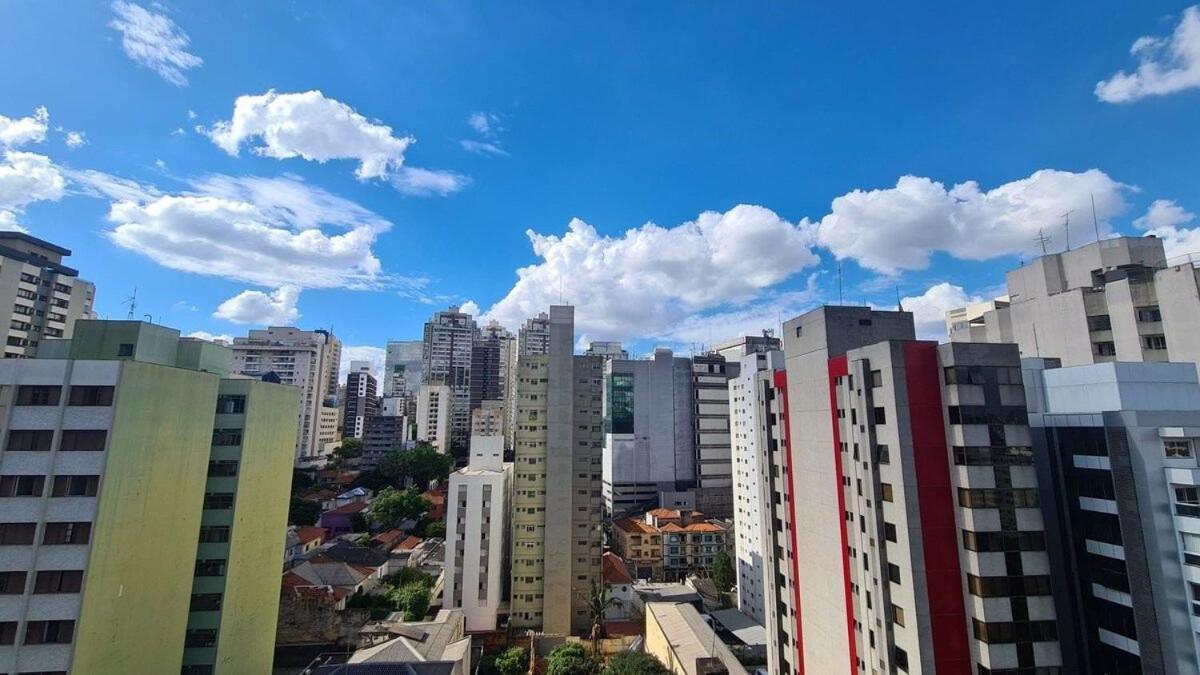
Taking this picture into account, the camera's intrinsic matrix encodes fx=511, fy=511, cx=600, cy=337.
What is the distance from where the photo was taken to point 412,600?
167 ft

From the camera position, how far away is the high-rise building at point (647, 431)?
9244cm

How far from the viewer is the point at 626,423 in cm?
9494

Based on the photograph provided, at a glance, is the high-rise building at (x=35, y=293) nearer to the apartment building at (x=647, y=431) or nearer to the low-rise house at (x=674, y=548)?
the low-rise house at (x=674, y=548)

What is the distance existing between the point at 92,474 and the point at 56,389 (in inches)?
184

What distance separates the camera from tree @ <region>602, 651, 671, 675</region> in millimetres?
35438

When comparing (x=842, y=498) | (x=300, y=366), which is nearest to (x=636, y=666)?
(x=842, y=498)

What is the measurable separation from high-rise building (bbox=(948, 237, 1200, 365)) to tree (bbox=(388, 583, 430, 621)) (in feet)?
197

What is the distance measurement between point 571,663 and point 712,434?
59.4 metres

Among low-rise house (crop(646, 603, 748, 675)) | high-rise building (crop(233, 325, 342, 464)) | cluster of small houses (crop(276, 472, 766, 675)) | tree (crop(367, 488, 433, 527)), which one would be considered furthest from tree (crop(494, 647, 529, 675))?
high-rise building (crop(233, 325, 342, 464))

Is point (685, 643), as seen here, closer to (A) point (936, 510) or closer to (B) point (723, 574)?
(A) point (936, 510)

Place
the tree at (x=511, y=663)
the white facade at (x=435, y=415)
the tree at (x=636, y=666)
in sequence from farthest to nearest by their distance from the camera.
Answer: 1. the white facade at (x=435, y=415)
2. the tree at (x=511, y=663)
3. the tree at (x=636, y=666)

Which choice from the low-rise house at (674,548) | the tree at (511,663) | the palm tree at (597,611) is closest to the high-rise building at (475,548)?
the tree at (511,663)

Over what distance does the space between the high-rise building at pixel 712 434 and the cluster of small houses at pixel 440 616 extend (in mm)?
15173

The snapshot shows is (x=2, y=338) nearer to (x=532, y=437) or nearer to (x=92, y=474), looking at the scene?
(x=92, y=474)
